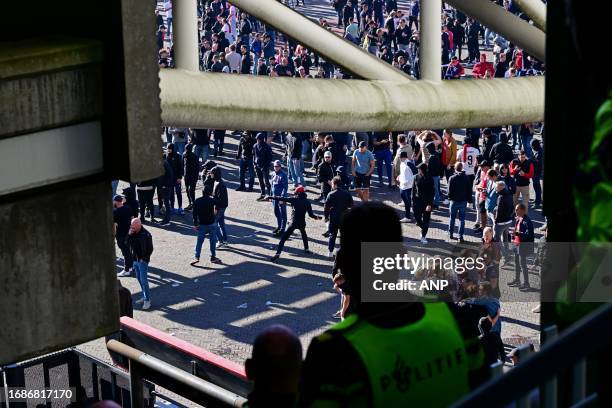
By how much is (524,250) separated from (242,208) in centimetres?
719

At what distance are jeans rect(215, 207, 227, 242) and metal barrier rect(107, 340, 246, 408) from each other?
42.6 ft

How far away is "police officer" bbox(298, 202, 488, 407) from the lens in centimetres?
272

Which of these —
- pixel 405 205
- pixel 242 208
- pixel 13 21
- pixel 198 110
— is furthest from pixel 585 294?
pixel 242 208

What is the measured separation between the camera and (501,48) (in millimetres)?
34094

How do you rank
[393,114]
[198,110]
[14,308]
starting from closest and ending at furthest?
[14,308] < [198,110] < [393,114]

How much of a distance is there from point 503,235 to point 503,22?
11517 mm

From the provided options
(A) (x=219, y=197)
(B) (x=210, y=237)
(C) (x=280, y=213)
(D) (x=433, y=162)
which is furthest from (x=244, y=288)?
(D) (x=433, y=162)

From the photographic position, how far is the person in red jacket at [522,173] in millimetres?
21156

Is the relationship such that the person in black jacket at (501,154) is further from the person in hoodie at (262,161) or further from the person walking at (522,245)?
the person in hoodie at (262,161)

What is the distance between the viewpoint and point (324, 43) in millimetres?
7371

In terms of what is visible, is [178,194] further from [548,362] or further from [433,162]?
[548,362]

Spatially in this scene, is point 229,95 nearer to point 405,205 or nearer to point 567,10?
point 567,10

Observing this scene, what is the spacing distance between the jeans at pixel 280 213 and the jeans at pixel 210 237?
59.6 inches

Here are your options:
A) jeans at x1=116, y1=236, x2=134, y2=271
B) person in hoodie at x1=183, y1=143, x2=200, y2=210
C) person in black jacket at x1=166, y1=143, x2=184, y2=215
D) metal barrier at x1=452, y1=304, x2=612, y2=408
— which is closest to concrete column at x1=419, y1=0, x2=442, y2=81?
metal barrier at x1=452, y1=304, x2=612, y2=408
